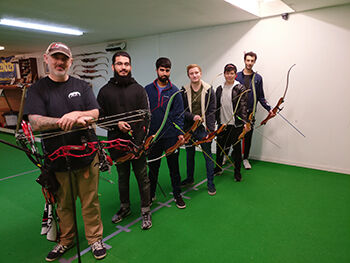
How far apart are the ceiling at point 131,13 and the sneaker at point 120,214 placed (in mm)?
2302

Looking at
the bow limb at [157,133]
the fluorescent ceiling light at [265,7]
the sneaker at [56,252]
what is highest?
the fluorescent ceiling light at [265,7]

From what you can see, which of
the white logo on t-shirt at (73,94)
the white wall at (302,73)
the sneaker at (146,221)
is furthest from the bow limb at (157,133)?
the white wall at (302,73)

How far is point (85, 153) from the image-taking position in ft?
5.65

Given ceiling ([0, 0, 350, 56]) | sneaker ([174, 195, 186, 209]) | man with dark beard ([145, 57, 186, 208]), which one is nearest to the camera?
man with dark beard ([145, 57, 186, 208])

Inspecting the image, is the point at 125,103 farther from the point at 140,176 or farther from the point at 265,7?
the point at 265,7

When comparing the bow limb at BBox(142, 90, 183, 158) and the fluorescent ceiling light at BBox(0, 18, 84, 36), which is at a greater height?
the fluorescent ceiling light at BBox(0, 18, 84, 36)

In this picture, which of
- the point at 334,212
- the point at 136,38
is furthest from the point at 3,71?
the point at 334,212

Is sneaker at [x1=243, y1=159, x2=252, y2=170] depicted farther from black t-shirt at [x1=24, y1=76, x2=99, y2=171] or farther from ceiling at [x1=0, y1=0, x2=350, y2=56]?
black t-shirt at [x1=24, y1=76, x2=99, y2=171]

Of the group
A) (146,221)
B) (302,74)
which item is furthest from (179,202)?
(302,74)

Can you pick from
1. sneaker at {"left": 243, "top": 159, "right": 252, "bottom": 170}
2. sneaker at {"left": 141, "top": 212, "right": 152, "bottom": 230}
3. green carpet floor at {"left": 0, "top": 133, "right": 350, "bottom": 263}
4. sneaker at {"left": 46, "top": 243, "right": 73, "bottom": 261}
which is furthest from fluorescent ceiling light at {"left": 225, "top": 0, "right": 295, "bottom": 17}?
sneaker at {"left": 46, "top": 243, "right": 73, "bottom": 261}

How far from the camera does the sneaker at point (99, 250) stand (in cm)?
182

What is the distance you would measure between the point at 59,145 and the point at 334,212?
2.50 meters

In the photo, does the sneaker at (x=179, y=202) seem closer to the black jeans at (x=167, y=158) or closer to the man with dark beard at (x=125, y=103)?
the black jeans at (x=167, y=158)

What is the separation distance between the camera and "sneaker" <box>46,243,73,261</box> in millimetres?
1834
